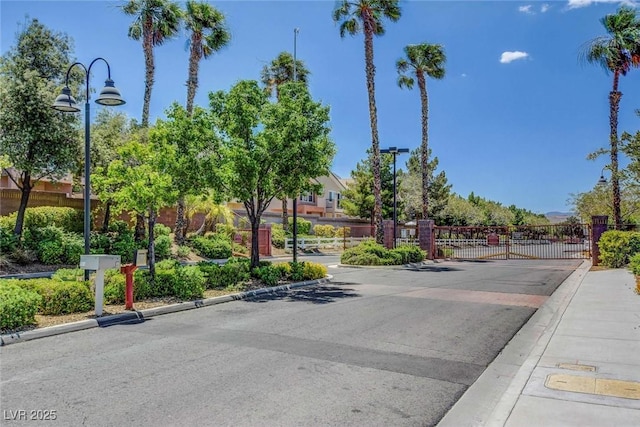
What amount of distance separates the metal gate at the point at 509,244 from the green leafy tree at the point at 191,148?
1850 cm

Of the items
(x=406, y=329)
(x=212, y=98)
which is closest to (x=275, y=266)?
(x=212, y=98)

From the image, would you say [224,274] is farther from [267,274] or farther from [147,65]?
[147,65]

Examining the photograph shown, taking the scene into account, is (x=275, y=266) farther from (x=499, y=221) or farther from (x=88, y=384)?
(x=499, y=221)

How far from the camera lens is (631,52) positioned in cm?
→ 2275

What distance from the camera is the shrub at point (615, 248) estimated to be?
792 inches

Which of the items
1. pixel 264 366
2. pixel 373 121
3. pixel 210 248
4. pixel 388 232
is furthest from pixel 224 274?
pixel 388 232

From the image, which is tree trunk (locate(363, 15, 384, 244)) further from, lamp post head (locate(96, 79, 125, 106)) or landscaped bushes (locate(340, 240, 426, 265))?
lamp post head (locate(96, 79, 125, 106))

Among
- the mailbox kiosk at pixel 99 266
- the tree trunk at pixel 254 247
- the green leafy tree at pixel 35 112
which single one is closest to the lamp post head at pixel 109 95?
the mailbox kiosk at pixel 99 266

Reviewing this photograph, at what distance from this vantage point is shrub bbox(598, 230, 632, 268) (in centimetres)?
2011

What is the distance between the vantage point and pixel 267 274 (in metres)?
15.4

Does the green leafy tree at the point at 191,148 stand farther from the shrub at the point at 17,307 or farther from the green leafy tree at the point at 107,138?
the green leafy tree at the point at 107,138

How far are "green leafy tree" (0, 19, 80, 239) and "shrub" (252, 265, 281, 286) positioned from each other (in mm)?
9695

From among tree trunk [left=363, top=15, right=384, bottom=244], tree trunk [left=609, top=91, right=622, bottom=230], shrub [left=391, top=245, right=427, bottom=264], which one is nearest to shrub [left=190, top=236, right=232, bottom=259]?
tree trunk [left=363, top=15, right=384, bottom=244]

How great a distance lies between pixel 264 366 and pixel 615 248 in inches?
770
